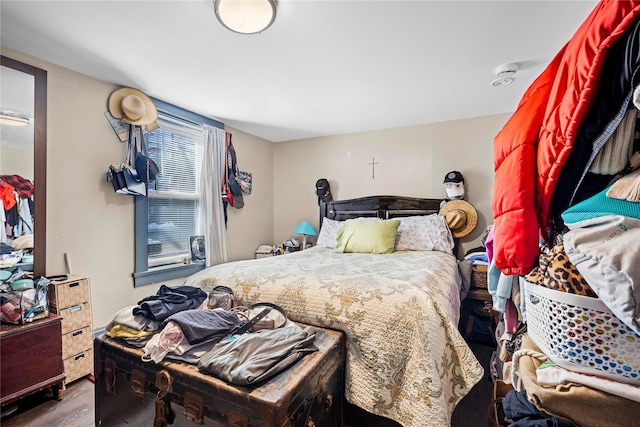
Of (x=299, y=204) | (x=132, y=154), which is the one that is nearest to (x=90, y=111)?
(x=132, y=154)

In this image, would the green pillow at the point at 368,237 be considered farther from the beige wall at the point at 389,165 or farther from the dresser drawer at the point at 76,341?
the dresser drawer at the point at 76,341

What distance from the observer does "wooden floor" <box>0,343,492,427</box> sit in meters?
1.42

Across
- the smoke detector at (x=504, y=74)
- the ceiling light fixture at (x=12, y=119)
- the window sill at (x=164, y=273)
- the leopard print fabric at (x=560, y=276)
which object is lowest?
the window sill at (x=164, y=273)

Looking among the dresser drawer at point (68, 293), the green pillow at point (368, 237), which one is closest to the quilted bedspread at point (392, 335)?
the green pillow at point (368, 237)

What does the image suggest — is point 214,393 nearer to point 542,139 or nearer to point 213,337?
point 213,337

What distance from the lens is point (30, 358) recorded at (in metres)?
1.58

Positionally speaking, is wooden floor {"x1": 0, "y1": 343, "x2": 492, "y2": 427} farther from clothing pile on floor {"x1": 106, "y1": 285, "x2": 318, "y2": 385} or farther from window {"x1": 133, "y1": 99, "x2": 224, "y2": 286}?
window {"x1": 133, "y1": 99, "x2": 224, "y2": 286}

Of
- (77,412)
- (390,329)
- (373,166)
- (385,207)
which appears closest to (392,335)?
(390,329)

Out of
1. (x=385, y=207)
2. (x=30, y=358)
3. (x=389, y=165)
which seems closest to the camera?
(x=30, y=358)

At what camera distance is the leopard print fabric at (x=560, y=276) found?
0.56 meters

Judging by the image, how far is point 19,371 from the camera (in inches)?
60.5

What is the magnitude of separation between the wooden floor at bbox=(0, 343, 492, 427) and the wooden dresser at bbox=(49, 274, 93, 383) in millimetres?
139

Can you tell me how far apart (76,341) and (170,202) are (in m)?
1.36

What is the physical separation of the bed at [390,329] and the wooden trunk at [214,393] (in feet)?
0.35
